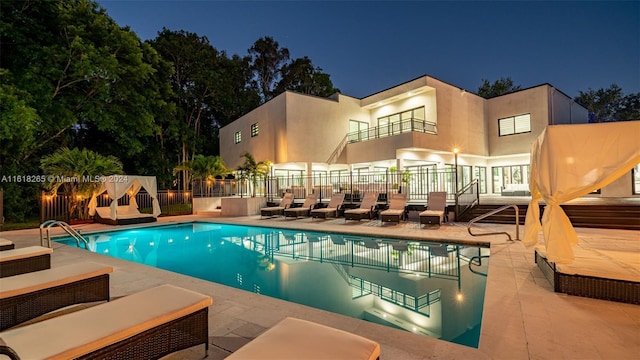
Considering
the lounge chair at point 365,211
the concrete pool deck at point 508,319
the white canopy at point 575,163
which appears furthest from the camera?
the lounge chair at point 365,211

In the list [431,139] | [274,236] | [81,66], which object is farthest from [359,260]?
[81,66]

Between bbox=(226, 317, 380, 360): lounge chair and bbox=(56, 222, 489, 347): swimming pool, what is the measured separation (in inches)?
74.5

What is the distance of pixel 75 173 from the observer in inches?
523

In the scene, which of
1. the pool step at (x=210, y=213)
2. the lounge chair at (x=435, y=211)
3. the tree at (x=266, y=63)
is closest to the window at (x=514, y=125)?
the lounge chair at (x=435, y=211)

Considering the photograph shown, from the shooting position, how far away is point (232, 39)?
57.3 metres

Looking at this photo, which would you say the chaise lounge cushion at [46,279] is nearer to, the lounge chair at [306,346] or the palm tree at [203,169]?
the lounge chair at [306,346]

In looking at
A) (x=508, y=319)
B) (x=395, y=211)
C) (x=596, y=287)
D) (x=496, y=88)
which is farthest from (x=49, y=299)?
(x=496, y=88)

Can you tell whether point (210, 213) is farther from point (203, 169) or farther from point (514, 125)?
point (514, 125)

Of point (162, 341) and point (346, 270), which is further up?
point (162, 341)

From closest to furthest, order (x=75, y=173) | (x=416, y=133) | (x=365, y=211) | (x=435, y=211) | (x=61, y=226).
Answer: (x=61, y=226), (x=435, y=211), (x=365, y=211), (x=75, y=173), (x=416, y=133)

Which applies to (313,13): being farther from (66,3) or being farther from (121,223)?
(121,223)

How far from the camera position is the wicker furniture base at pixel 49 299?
9.83 feet

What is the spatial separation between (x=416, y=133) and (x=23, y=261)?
1553cm

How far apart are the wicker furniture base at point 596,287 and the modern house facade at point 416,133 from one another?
41.3ft
